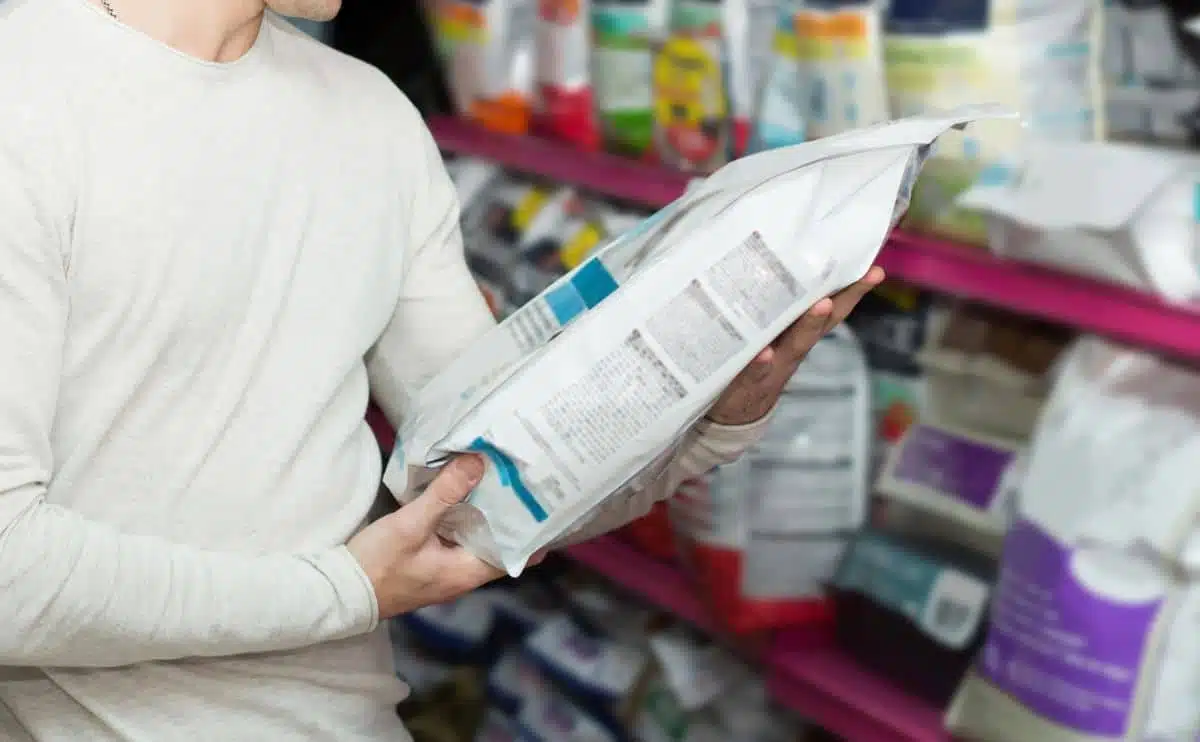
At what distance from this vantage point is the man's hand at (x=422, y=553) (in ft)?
2.85

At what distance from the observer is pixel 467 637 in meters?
2.17

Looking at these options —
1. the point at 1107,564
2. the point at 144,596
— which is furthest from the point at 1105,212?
the point at 144,596

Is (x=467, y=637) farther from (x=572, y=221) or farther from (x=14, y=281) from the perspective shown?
(x=14, y=281)

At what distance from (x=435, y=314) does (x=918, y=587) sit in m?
0.65

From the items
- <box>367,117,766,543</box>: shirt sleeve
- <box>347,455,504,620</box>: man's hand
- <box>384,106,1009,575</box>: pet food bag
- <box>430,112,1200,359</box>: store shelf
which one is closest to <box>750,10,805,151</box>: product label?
<box>430,112,1200,359</box>: store shelf

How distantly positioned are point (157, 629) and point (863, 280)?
→ 0.51 metres

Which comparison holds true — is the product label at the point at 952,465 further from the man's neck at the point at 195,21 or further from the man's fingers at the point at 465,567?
the man's neck at the point at 195,21

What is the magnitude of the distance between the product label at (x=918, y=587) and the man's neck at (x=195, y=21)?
0.89 m

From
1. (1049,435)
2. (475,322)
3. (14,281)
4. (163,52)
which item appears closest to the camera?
(14,281)

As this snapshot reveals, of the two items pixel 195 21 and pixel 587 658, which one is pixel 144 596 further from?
pixel 587 658

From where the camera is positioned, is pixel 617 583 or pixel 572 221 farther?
pixel 617 583

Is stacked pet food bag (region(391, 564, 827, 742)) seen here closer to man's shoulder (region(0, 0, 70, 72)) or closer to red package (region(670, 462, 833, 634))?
red package (region(670, 462, 833, 634))

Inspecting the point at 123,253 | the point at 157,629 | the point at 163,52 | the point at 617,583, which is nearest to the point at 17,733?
the point at 157,629

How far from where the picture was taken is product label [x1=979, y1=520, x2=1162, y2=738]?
1160mm
